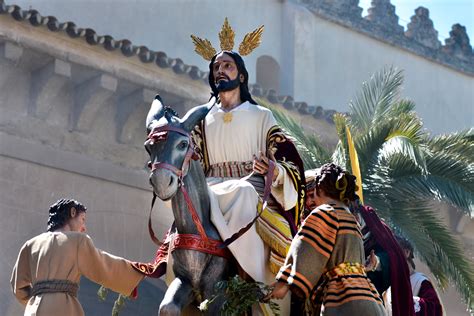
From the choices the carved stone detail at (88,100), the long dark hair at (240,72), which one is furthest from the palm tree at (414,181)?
the long dark hair at (240,72)

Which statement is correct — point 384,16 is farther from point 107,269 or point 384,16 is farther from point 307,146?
point 107,269

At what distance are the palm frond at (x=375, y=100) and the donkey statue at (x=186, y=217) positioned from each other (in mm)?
8950

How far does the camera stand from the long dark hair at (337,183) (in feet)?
25.8

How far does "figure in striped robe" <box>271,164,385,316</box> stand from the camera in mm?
7629

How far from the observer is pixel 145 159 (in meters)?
19.4

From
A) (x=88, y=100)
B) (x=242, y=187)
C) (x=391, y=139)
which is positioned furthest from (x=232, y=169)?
(x=88, y=100)

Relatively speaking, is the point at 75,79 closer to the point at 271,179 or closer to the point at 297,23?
the point at 297,23

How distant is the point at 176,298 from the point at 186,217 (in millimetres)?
584

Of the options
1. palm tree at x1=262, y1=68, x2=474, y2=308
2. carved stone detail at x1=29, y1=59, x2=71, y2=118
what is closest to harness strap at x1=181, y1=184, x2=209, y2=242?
palm tree at x1=262, y1=68, x2=474, y2=308

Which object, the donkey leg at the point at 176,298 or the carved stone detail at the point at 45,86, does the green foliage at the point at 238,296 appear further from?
the carved stone detail at the point at 45,86

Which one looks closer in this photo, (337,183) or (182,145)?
(337,183)

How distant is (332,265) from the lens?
25.4ft

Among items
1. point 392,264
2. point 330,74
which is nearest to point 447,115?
point 330,74

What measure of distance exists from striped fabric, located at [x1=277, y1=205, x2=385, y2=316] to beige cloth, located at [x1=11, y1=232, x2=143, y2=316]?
163cm
